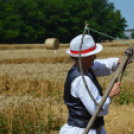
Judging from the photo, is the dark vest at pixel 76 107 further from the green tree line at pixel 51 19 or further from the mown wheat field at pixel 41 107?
the green tree line at pixel 51 19

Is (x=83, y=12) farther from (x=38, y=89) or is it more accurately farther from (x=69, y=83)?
(x=69, y=83)

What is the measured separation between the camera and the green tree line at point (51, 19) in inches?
1777

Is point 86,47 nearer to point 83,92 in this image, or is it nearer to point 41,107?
point 83,92

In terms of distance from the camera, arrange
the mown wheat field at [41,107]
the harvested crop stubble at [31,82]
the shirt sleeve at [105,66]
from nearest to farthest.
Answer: the shirt sleeve at [105,66], the mown wheat field at [41,107], the harvested crop stubble at [31,82]

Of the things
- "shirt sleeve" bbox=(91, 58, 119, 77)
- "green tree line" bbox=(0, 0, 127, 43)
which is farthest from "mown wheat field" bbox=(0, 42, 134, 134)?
"green tree line" bbox=(0, 0, 127, 43)

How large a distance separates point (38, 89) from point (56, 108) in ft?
7.84

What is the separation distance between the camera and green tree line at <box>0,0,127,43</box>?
4512 centimetres

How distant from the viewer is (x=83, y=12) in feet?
171

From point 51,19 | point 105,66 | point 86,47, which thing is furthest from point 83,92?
point 51,19

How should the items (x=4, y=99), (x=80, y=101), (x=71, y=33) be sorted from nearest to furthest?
(x=80, y=101), (x=4, y=99), (x=71, y=33)

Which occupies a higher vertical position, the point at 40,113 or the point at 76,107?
the point at 76,107

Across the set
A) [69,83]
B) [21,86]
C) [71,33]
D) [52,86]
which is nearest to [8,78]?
[21,86]

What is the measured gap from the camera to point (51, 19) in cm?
4966

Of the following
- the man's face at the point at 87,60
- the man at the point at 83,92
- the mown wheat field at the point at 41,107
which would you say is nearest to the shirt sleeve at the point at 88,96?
the man at the point at 83,92
